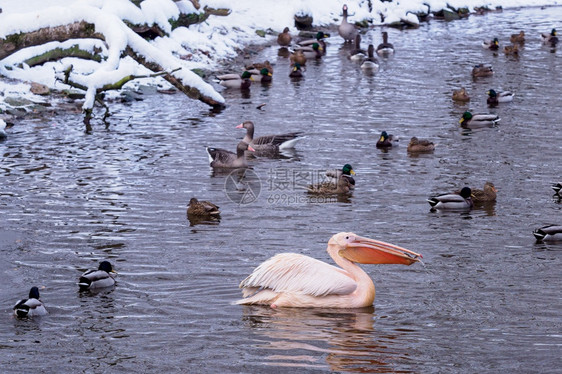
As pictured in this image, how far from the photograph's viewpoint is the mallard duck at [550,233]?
12633 millimetres

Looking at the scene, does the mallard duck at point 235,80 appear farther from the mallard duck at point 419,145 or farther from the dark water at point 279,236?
the mallard duck at point 419,145

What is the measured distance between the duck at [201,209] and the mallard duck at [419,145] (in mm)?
5918

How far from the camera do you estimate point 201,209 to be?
14.1m

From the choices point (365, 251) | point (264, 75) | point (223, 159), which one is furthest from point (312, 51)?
point (365, 251)

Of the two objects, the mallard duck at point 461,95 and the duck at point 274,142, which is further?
the mallard duck at point 461,95

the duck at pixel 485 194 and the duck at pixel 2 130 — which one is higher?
the duck at pixel 2 130

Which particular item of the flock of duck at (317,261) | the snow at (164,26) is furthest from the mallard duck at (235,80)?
the flock of duck at (317,261)

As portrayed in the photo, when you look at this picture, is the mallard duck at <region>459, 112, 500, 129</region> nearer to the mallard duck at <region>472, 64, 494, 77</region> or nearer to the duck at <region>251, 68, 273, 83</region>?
the mallard duck at <region>472, 64, 494, 77</region>

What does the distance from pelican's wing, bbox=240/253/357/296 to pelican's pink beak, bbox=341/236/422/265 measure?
34 centimetres

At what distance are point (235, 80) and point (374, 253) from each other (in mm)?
17474

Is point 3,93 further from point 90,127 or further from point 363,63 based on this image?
point 363,63

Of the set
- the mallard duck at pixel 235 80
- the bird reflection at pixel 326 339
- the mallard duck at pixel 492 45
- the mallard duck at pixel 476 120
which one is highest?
the mallard duck at pixel 492 45

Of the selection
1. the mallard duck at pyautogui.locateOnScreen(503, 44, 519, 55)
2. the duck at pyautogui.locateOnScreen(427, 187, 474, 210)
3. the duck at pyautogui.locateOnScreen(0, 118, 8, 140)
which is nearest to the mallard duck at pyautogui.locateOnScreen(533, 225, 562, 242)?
the duck at pyautogui.locateOnScreen(427, 187, 474, 210)

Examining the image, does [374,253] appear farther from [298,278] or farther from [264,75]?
[264,75]
